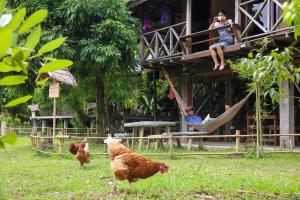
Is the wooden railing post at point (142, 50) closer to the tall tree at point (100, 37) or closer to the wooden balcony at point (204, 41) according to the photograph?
the tall tree at point (100, 37)

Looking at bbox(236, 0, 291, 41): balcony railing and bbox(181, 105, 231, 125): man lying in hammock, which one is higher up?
bbox(236, 0, 291, 41): balcony railing

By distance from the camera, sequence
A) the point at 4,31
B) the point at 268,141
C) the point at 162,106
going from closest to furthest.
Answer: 1. the point at 4,31
2. the point at 268,141
3. the point at 162,106

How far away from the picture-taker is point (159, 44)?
42.3ft

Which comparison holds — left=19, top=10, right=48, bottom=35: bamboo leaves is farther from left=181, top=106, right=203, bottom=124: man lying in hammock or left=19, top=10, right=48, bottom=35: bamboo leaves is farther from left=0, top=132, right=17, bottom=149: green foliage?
left=181, top=106, right=203, bottom=124: man lying in hammock

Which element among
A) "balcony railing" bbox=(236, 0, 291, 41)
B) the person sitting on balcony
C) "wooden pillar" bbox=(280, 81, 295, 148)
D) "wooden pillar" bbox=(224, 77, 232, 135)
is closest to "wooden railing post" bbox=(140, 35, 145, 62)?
"wooden pillar" bbox=(224, 77, 232, 135)

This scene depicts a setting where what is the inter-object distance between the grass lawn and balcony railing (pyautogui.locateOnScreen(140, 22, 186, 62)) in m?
4.17

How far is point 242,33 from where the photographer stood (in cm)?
934

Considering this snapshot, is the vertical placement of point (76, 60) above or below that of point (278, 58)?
above

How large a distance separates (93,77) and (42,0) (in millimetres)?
2706

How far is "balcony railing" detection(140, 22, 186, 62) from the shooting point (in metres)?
11.4

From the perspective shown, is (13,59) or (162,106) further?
(162,106)

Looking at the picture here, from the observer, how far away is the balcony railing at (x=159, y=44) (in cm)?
1136

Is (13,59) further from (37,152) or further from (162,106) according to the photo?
(162,106)

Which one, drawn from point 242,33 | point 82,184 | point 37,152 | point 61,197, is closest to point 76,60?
point 37,152
